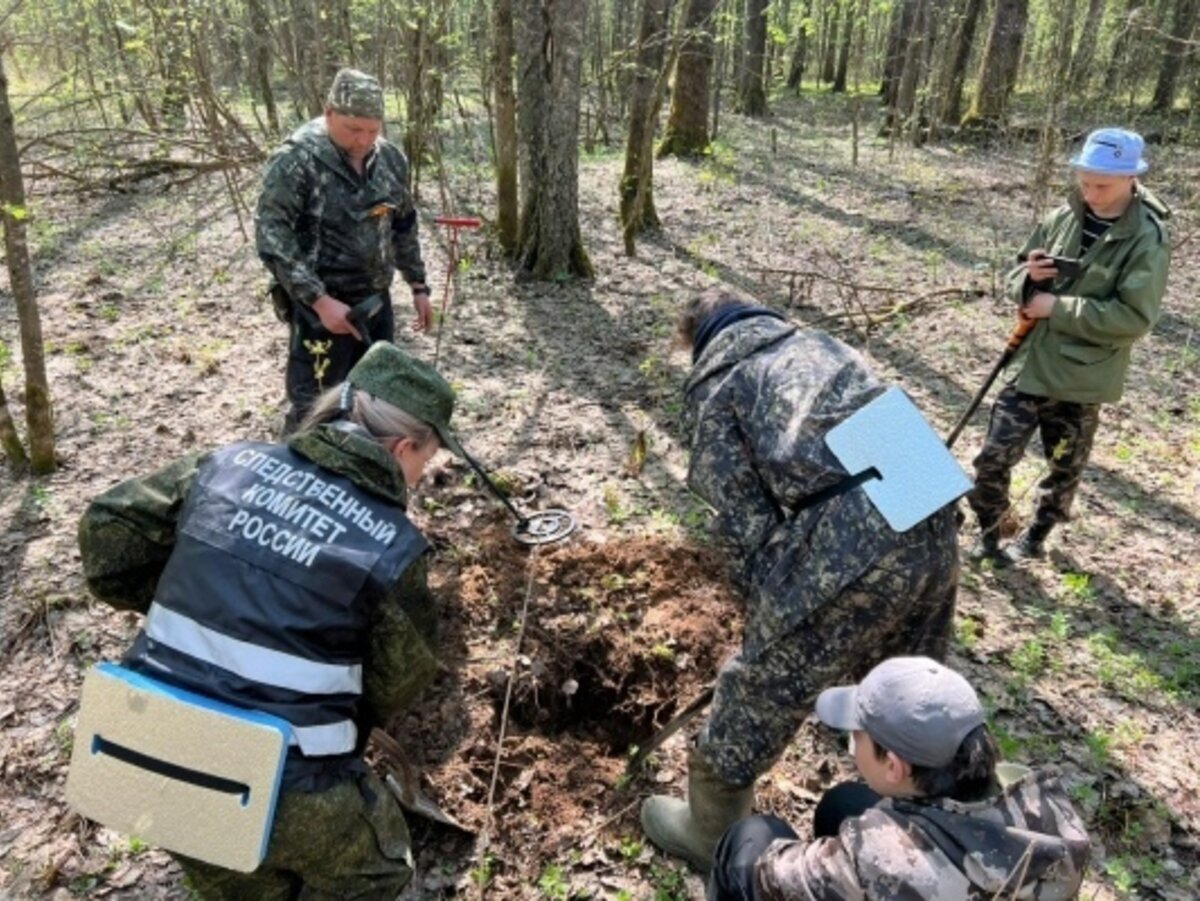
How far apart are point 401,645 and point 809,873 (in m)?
1.15

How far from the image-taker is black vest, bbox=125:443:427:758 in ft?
6.71

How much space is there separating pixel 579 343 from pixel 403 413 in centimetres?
521

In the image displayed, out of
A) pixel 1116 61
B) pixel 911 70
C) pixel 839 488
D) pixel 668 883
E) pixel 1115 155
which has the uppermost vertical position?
pixel 1116 61

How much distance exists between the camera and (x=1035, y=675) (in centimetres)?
398

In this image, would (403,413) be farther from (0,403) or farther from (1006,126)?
(1006,126)

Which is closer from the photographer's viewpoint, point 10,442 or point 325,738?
point 325,738

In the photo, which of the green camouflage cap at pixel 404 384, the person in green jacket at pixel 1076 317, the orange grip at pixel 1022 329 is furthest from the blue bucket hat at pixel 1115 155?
the green camouflage cap at pixel 404 384

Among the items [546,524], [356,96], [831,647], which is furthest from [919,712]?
[356,96]

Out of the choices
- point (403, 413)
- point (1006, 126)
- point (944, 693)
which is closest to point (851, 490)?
point (944, 693)

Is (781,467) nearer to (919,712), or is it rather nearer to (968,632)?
(919,712)

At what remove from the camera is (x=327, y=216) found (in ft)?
14.6

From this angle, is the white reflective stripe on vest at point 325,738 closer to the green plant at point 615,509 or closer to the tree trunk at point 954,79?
the green plant at point 615,509

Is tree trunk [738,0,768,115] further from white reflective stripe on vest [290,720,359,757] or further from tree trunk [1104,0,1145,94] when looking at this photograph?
white reflective stripe on vest [290,720,359,757]

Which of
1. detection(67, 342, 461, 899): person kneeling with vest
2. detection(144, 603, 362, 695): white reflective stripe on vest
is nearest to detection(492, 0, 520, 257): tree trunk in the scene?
detection(67, 342, 461, 899): person kneeling with vest
